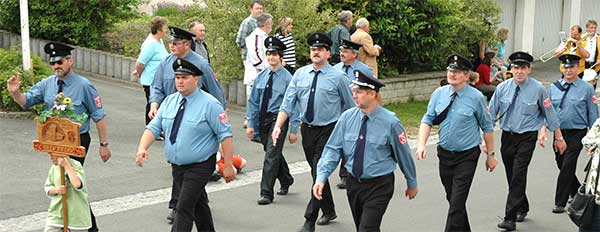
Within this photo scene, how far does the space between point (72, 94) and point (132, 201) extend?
186 centimetres

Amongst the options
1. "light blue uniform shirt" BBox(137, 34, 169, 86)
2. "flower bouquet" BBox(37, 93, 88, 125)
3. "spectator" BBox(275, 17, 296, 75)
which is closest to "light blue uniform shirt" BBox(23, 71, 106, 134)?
"flower bouquet" BBox(37, 93, 88, 125)

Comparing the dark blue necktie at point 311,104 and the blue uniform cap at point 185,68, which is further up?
the blue uniform cap at point 185,68

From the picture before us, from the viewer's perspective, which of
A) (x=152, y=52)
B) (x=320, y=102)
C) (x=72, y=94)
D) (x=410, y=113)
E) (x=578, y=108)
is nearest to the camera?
(x=72, y=94)

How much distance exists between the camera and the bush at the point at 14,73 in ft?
50.0

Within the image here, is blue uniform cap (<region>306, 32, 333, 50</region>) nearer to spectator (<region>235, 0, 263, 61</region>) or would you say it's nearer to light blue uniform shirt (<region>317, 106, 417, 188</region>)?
light blue uniform shirt (<region>317, 106, 417, 188</region>)

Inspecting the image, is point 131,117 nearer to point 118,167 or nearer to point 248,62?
point 248,62

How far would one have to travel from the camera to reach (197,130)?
872cm

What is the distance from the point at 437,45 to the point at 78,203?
467 inches

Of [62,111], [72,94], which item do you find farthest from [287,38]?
[62,111]

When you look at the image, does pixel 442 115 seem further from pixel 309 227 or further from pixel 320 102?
pixel 309 227

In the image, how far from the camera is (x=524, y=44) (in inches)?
1048

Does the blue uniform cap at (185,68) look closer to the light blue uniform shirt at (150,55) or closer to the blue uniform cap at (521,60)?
the blue uniform cap at (521,60)

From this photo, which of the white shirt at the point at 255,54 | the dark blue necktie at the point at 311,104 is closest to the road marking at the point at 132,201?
the dark blue necktie at the point at 311,104

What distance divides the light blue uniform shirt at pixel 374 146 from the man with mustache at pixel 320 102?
71.4 inches
